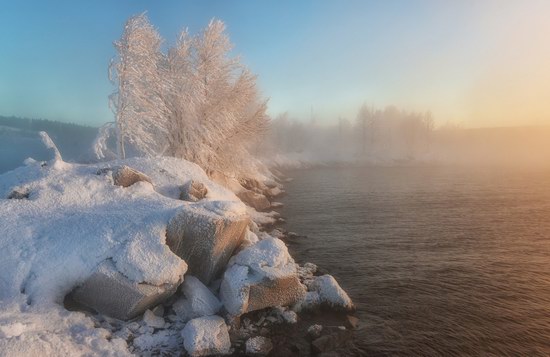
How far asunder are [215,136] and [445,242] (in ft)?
57.9

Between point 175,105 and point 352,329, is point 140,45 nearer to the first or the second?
point 175,105

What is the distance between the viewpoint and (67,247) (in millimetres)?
11562

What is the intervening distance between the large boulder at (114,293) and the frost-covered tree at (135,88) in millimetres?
14978

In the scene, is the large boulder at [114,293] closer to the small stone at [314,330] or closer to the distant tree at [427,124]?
the small stone at [314,330]

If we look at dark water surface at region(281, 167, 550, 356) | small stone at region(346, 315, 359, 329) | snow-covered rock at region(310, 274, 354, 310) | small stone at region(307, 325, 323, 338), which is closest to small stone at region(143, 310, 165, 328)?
small stone at region(307, 325, 323, 338)

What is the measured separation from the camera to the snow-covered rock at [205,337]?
9.49 meters

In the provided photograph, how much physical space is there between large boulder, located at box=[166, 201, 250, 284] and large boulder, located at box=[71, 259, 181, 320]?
1.71 m

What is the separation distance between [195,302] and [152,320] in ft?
4.30

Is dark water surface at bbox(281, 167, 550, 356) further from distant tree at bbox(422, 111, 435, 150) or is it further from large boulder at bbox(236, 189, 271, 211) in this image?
distant tree at bbox(422, 111, 435, 150)

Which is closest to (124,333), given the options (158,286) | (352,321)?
(158,286)

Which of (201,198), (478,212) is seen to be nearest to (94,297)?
(201,198)

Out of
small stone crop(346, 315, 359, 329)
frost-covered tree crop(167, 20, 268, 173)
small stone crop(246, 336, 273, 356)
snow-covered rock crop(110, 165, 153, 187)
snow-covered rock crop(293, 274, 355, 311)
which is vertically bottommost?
small stone crop(246, 336, 273, 356)

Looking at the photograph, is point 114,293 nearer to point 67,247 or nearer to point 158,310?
point 158,310

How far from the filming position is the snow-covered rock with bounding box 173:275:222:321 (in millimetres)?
11047
